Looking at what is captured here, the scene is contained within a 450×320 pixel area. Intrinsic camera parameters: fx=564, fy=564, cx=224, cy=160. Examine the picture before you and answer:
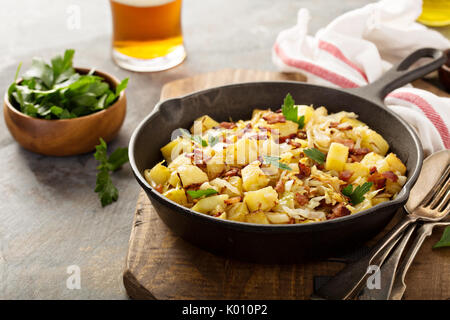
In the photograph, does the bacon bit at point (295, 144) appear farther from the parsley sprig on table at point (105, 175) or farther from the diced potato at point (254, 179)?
the parsley sprig on table at point (105, 175)

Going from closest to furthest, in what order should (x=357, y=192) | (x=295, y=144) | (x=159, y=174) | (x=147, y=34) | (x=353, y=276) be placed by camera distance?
(x=353, y=276), (x=357, y=192), (x=159, y=174), (x=295, y=144), (x=147, y=34)

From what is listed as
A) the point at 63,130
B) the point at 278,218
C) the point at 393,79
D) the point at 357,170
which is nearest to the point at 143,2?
the point at 63,130

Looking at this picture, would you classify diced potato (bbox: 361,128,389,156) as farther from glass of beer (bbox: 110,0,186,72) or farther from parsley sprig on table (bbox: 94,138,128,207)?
glass of beer (bbox: 110,0,186,72)

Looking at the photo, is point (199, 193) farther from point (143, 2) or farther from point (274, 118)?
point (143, 2)

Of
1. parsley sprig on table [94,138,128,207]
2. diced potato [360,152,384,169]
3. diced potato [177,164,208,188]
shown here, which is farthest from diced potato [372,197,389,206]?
parsley sprig on table [94,138,128,207]

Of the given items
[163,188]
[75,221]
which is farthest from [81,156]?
[163,188]

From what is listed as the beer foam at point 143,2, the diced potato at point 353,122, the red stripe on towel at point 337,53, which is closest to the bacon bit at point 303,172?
the diced potato at point 353,122
